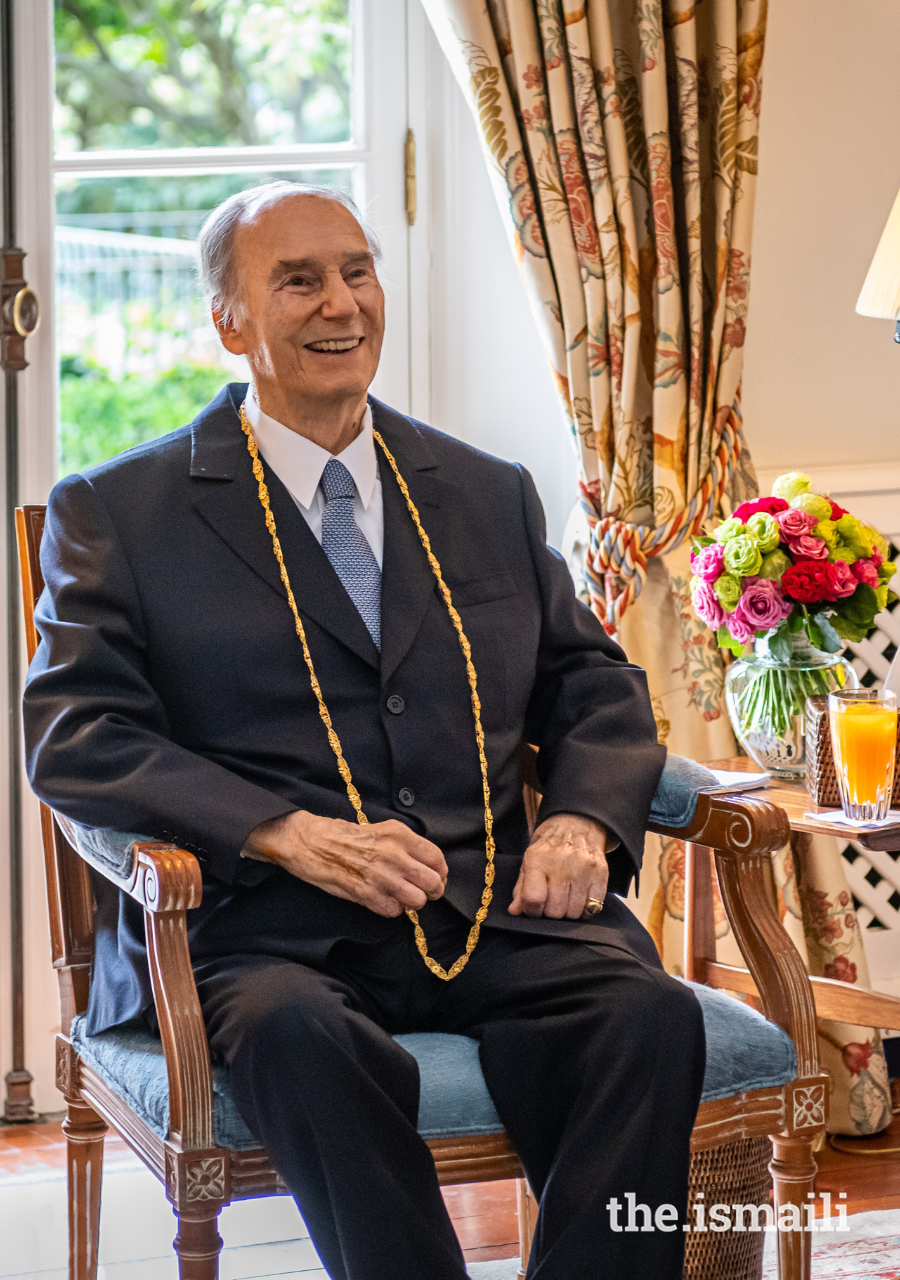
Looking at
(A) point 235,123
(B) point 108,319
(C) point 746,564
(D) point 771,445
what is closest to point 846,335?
(D) point 771,445

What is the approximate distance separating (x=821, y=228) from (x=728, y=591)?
3.37 ft

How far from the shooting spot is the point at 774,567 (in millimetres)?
2100

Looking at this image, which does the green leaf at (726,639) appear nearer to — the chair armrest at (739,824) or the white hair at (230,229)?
the chair armrest at (739,824)

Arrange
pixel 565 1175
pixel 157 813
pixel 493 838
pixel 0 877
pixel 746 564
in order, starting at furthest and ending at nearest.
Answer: pixel 0 877
pixel 746 564
pixel 493 838
pixel 157 813
pixel 565 1175

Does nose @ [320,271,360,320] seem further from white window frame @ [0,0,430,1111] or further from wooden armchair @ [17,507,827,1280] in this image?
white window frame @ [0,0,430,1111]

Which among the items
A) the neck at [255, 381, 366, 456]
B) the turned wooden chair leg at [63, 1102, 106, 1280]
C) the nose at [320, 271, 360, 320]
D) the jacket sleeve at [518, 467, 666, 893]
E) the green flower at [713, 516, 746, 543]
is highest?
the nose at [320, 271, 360, 320]

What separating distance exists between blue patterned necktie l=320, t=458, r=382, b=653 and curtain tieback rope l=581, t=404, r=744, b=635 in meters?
0.71

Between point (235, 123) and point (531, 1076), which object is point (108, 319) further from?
point (531, 1076)

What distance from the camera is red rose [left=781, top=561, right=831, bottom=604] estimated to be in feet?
6.81

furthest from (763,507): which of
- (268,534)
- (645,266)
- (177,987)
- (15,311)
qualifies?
(15,311)

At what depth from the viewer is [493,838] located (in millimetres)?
1828

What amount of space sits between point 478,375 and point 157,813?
141cm

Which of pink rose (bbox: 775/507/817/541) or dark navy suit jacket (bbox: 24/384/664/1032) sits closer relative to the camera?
dark navy suit jacket (bbox: 24/384/664/1032)

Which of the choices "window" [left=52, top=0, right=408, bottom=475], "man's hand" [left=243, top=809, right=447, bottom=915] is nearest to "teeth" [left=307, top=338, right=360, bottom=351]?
"man's hand" [left=243, top=809, right=447, bottom=915]
